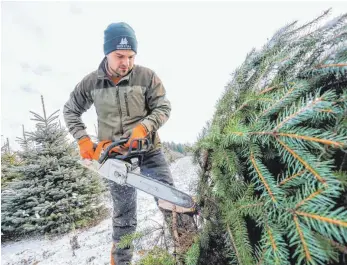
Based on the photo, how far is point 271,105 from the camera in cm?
94

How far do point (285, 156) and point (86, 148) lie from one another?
7.32ft

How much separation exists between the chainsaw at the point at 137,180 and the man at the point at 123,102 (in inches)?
18.5

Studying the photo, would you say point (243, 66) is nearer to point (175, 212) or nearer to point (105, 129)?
point (175, 212)

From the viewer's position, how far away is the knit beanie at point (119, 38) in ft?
8.50

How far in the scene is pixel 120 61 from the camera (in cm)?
263

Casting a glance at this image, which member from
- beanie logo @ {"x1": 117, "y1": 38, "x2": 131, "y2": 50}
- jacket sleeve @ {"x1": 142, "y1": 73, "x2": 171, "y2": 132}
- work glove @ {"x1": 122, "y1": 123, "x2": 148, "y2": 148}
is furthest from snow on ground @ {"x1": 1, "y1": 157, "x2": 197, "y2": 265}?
beanie logo @ {"x1": 117, "y1": 38, "x2": 131, "y2": 50}

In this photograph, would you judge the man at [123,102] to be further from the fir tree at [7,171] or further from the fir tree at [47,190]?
the fir tree at [7,171]

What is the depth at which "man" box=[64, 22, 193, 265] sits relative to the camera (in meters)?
2.64

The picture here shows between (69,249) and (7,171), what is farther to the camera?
(7,171)

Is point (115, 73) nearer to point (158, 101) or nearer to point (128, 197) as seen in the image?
point (158, 101)

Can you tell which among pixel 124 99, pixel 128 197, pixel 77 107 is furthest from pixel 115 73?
pixel 128 197

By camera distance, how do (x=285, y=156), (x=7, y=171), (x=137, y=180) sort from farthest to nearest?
1. (x=7, y=171)
2. (x=137, y=180)
3. (x=285, y=156)

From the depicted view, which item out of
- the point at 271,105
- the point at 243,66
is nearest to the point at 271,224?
the point at 271,105

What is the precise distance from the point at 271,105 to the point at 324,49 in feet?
1.00
